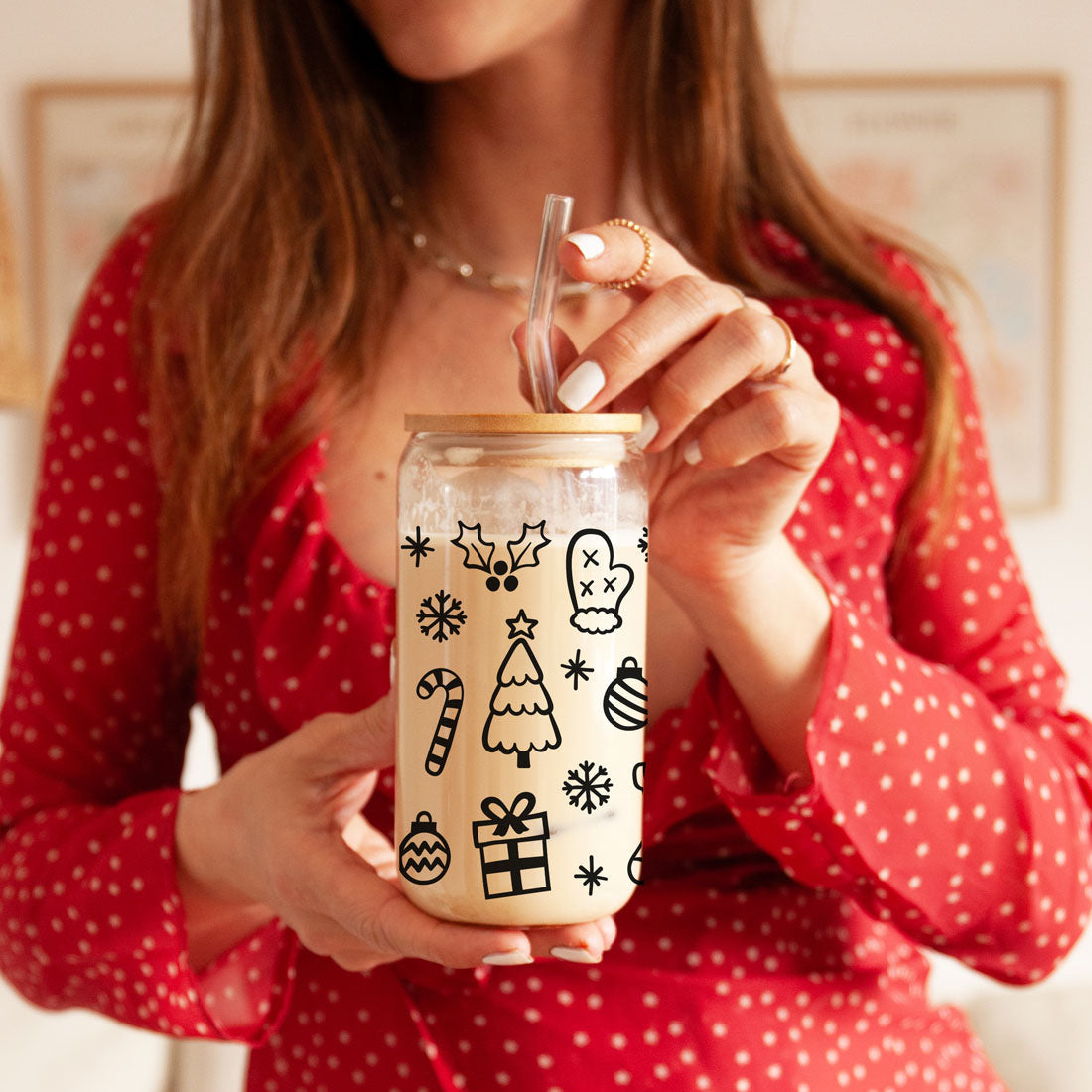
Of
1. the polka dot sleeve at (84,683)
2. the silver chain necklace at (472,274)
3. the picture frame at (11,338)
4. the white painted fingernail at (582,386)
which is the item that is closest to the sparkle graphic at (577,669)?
the white painted fingernail at (582,386)

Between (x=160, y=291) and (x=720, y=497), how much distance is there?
0.47 meters

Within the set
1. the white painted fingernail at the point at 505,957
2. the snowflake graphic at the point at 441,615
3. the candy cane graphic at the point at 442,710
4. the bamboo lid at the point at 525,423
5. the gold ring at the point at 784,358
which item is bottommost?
the white painted fingernail at the point at 505,957

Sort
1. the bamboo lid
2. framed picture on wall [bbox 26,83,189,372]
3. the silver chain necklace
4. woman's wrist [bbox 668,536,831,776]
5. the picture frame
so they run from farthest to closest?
framed picture on wall [bbox 26,83,189,372] → the picture frame → the silver chain necklace → woman's wrist [bbox 668,536,831,776] → the bamboo lid

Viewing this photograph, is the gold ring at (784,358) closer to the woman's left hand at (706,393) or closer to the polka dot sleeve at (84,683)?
the woman's left hand at (706,393)

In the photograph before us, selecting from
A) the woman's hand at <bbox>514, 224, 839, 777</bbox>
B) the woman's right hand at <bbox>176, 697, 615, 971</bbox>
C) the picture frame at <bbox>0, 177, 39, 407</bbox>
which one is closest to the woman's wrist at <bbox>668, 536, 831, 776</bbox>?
the woman's hand at <bbox>514, 224, 839, 777</bbox>

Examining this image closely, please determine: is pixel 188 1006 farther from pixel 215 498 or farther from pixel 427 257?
pixel 427 257

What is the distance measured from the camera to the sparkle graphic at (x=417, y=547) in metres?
0.55

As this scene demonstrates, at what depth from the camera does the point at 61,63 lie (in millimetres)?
1923

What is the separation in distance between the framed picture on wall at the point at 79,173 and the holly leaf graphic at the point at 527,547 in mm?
1588

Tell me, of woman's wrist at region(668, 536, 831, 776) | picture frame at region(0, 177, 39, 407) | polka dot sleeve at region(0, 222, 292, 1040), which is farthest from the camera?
picture frame at region(0, 177, 39, 407)

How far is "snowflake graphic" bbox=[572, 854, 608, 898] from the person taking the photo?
55 cm

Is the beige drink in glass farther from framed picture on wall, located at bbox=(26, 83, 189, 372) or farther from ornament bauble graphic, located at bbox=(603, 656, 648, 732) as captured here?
framed picture on wall, located at bbox=(26, 83, 189, 372)

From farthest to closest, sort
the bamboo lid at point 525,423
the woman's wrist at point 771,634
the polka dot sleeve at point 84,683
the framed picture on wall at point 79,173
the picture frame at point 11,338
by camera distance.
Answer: the framed picture on wall at point 79,173
the picture frame at point 11,338
the polka dot sleeve at point 84,683
the woman's wrist at point 771,634
the bamboo lid at point 525,423

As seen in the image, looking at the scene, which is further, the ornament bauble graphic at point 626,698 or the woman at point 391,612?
the woman at point 391,612
